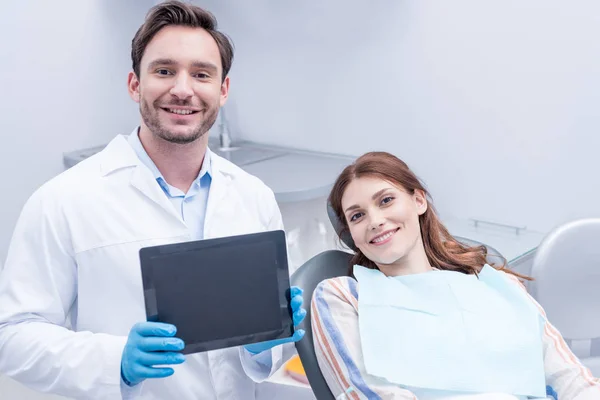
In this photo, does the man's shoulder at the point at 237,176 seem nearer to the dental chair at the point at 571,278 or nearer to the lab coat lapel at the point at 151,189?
the lab coat lapel at the point at 151,189

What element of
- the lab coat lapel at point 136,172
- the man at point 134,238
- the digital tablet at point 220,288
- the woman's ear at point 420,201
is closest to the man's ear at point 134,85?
the man at point 134,238

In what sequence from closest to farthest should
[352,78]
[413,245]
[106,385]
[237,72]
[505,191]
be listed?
1. [106,385]
2. [413,245]
3. [505,191]
4. [352,78]
5. [237,72]

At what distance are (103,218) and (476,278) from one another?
85cm

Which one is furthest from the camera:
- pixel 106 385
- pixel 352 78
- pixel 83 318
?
pixel 352 78

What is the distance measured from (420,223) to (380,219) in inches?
8.1

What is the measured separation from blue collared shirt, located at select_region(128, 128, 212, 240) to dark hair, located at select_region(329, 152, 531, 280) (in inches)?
12.9

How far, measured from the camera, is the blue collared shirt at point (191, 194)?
1247 millimetres

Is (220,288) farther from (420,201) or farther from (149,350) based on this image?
(420,201)

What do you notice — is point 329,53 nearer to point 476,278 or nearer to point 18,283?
point 476,278

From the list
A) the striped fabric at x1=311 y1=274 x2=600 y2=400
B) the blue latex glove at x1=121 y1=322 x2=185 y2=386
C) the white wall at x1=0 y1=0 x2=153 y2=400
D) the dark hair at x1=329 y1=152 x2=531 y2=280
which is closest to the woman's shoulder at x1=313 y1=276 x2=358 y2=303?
the striped fabric at x1=311 y1=274 x2=600 y2=400

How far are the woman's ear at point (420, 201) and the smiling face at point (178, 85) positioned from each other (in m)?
0.55

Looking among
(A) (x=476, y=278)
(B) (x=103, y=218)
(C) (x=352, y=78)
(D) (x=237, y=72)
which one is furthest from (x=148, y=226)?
(D) (x=237, y=72)

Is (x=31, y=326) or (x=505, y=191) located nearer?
(x=31, y=326)

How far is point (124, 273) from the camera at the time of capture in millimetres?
1158
